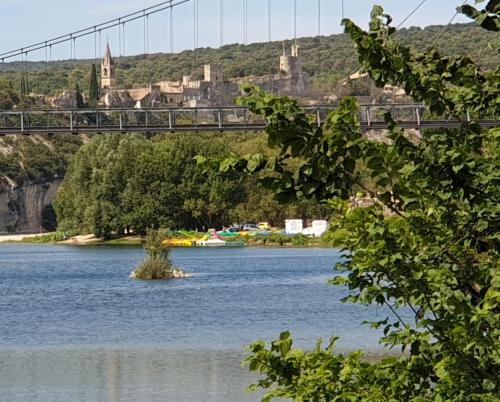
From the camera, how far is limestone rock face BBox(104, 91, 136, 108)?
15612 centimetres

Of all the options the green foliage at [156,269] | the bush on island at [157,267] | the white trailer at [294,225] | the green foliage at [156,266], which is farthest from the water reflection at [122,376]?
the white trailer at [294,225]

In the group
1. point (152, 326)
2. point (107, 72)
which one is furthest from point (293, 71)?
point (152, 326)

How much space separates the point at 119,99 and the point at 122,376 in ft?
456

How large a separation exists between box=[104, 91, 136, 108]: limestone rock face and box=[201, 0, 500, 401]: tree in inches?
5893

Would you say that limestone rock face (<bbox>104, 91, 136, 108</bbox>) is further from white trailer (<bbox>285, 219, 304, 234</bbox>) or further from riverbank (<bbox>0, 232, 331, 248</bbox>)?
white trailer (<bbox>285, 219, 304, 234</bbox>)

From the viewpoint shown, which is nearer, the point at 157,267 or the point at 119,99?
the point at 157,267

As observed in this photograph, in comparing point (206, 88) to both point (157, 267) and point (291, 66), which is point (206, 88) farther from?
point (157, 267)

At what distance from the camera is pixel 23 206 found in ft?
394

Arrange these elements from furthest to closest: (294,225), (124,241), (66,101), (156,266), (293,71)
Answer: (293,71)
(66,101)
(124,241)
(294,225)
(156,266)

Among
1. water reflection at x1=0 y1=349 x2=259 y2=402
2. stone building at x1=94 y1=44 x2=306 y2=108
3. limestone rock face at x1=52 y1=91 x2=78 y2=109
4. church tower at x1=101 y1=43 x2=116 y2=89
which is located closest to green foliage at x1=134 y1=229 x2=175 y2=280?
water reflection at x1=0 y1=349 x2=259 y2=402

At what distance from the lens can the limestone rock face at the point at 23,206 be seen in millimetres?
119000

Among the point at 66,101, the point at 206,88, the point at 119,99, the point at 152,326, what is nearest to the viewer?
the point at 152,326

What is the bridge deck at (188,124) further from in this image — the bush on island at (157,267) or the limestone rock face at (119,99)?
the limestone rock face at (119,99)

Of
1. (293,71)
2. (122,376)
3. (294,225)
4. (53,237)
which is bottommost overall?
(53,237)
